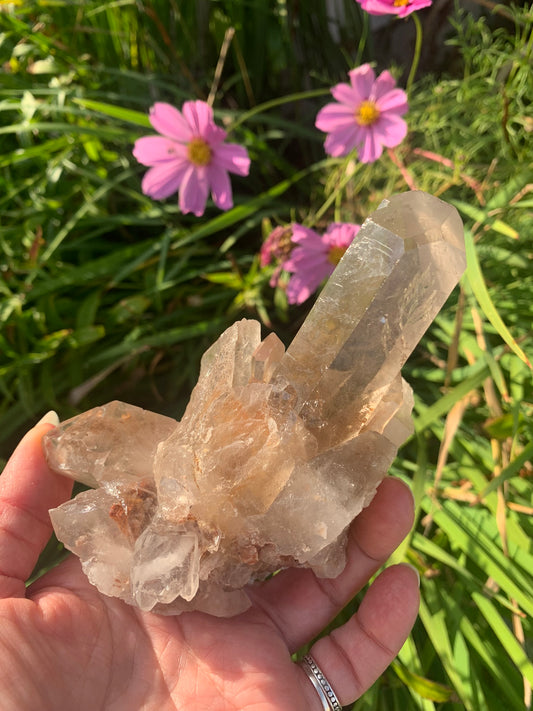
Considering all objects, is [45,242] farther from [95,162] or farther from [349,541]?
[349,541]

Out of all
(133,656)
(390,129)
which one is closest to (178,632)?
(133,656)

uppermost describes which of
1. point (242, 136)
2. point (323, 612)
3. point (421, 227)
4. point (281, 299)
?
point (421, 227)

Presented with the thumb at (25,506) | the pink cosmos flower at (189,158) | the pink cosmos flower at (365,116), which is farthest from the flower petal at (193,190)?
the thumb at (25,506)

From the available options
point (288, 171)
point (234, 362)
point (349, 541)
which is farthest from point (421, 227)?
point (288, 171)

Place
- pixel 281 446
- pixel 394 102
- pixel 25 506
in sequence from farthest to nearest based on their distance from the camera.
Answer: pixel 394 102, pixel 25 506, pixel 281 446

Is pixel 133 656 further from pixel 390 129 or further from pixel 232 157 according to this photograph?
pixel 390 129

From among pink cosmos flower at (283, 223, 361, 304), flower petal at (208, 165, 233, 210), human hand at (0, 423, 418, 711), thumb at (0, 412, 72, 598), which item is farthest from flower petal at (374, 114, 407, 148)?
thumb at (0, 412, 72, 598)

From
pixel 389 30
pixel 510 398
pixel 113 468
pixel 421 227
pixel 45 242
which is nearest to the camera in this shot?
pixel 421 227
